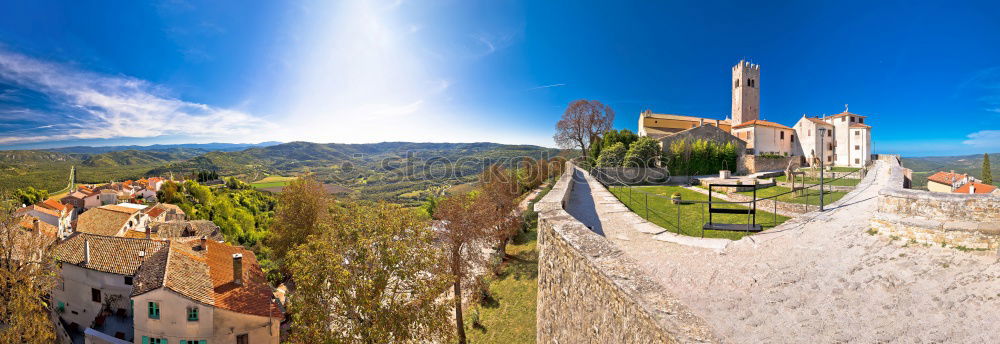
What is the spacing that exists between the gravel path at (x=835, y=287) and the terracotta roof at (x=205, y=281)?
52.3 feet

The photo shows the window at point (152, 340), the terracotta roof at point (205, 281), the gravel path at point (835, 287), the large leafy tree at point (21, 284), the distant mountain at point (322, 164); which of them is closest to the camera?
the gravel path at point (835, 287)

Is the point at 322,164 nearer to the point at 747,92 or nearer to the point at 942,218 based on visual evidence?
the point at 747,92

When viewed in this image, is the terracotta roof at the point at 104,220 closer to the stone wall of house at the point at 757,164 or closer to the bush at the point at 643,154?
the bush at the point at 643,154

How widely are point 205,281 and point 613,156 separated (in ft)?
77.7

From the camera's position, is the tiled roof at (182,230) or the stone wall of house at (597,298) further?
the tiled roof at (182,230)

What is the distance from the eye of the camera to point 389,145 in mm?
140625

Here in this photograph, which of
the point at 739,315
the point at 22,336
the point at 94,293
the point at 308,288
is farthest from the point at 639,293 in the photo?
the point at 94,293

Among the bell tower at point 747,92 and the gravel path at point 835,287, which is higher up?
the bell tower at point 747,92

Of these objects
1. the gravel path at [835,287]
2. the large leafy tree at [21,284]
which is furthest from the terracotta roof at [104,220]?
the gravel path at [835,287]

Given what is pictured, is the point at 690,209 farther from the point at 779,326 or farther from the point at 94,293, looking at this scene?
the point at 94,293

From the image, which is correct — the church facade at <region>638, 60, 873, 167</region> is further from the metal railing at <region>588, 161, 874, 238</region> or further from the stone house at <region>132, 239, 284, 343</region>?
the stone house at <region>132, 239, 284, 343</region>

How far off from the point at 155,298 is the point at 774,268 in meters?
19.9

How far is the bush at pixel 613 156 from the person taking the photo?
2508 centimetres

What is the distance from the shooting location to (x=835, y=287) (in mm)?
5398
